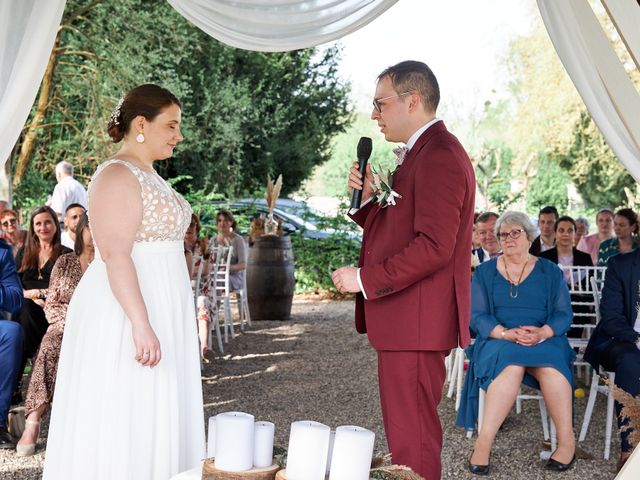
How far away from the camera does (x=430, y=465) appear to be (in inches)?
105

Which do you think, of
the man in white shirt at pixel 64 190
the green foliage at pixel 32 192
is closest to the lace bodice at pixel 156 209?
the man in white shirt at pixel 64 190

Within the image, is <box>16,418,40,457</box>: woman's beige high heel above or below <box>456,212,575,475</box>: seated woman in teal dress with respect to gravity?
below

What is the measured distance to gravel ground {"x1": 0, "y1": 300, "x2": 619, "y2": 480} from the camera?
4.29 metres

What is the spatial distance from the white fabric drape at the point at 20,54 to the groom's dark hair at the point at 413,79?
136 cm

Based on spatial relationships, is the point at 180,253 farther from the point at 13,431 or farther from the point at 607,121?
the point at 13,431

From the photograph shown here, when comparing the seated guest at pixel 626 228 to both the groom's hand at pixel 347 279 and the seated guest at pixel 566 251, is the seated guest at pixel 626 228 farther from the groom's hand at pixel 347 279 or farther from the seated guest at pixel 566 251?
the groom's hand at pixel 347 279

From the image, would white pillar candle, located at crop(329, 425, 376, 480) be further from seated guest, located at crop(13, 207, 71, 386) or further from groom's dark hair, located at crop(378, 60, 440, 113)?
seated guest, located at crop(13, 207, 71, 386)

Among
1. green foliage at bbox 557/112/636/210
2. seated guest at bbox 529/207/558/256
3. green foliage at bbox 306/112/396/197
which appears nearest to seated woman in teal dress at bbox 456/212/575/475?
seated guest at bbox 529/207/558/256

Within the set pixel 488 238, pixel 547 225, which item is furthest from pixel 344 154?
pixel 488 238

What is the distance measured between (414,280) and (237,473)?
0.94m

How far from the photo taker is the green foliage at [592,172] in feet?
62.9

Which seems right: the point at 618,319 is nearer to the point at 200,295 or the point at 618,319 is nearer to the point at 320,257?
the point at 200,295

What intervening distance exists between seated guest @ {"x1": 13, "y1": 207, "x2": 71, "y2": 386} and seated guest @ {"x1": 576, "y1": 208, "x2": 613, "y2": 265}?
20.2ft

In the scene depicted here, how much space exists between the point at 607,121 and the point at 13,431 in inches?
146
